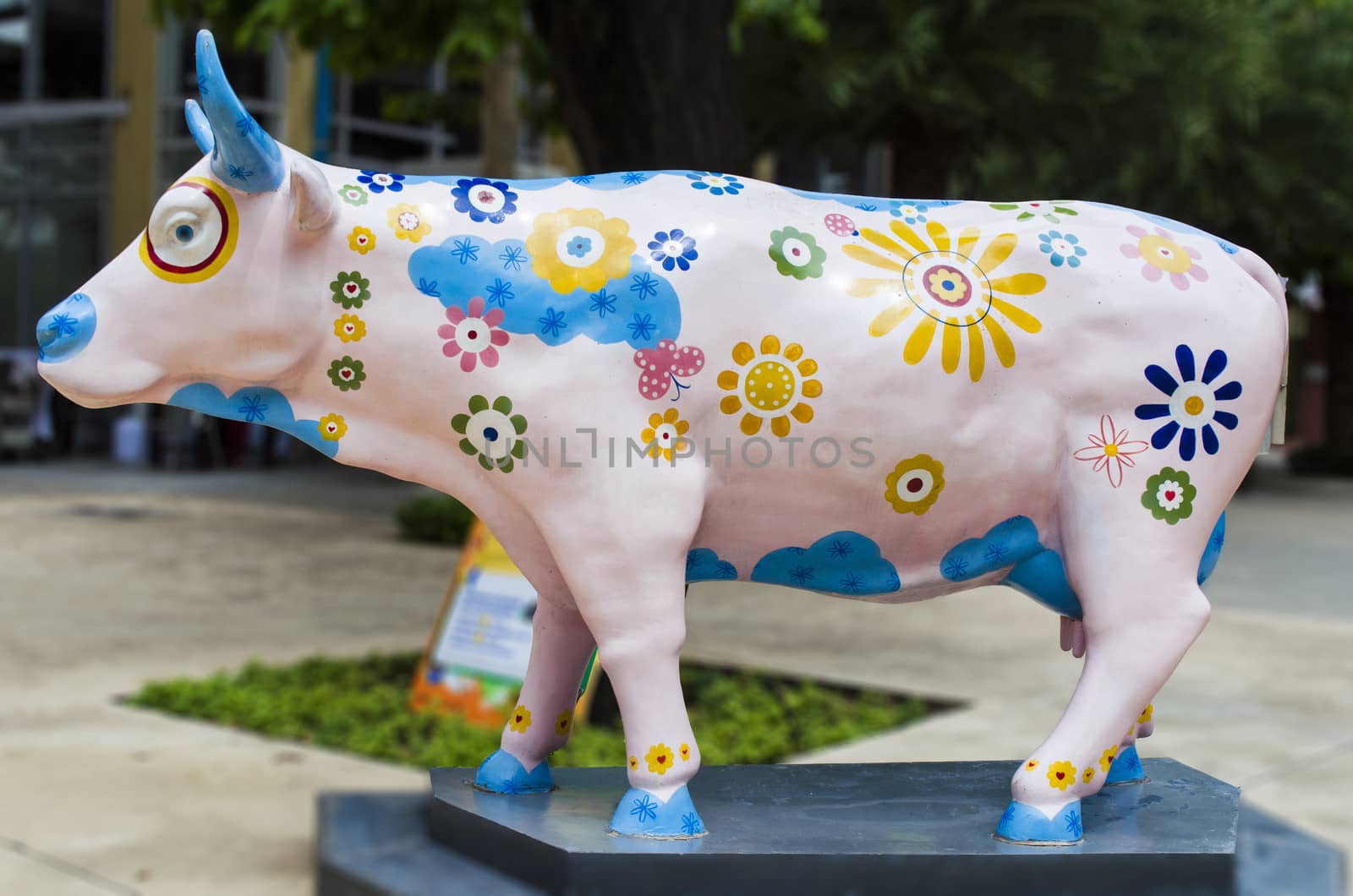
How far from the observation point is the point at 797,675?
654 centimetres

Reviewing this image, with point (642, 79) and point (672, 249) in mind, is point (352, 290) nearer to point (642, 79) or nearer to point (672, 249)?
point (672, 249)

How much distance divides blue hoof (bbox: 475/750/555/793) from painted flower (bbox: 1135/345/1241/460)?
123cm

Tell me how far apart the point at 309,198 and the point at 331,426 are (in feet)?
1.19

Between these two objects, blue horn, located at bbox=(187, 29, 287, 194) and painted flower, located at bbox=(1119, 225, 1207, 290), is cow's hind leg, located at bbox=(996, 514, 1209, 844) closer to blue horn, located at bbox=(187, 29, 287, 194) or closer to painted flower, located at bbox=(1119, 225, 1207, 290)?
painted flower, located at bbox=(1119, 225, 1207, 290)

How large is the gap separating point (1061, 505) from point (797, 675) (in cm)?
432

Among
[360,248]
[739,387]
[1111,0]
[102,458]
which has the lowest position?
[102,458]

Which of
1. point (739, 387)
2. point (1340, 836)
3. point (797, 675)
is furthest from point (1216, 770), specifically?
point (739, 387)

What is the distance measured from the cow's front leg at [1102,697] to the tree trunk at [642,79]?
3.49 m

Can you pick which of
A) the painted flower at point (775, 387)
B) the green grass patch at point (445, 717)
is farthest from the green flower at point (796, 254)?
the green grass patch at point (445, 717)

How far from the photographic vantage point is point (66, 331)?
2125 mm

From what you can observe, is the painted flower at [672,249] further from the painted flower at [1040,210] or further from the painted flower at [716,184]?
the painted flower at [1040,210]

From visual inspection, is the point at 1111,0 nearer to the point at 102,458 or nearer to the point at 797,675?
the point at 797,675

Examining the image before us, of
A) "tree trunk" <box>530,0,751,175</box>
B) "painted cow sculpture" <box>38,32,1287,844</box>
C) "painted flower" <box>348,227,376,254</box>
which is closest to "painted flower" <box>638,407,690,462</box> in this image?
"painted cow sculpture" <box>38,32,1287,844</box>

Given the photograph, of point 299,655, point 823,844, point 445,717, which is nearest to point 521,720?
point 823,844
